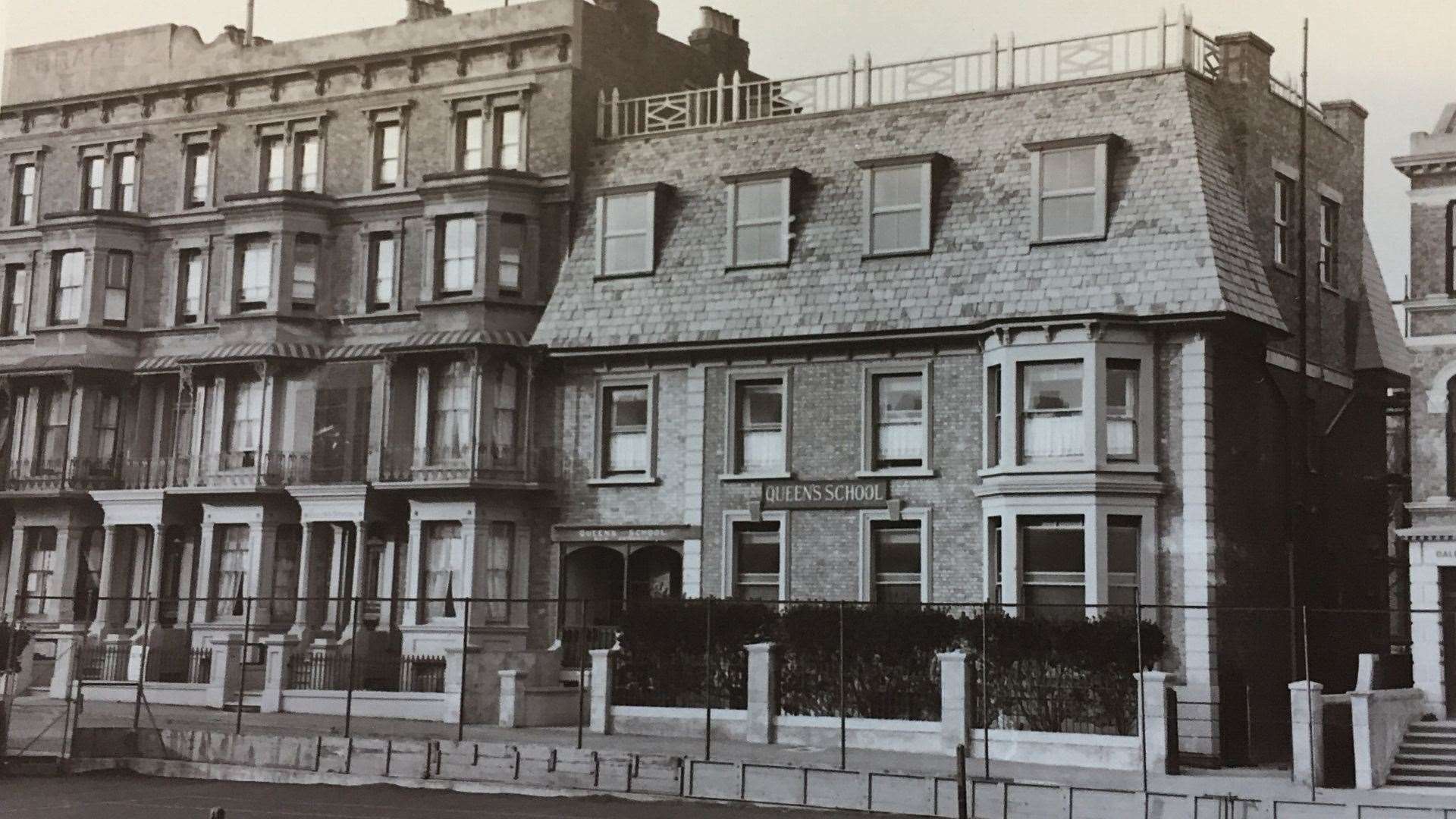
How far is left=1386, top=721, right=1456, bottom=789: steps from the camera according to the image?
2570cm

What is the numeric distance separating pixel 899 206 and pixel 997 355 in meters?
4.37

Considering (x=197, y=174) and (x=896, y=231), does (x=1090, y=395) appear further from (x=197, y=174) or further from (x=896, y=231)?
(x=197, y=174)

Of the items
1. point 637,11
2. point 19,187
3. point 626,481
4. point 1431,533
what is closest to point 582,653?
point 626,481

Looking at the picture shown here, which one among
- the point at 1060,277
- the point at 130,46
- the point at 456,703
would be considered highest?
the point at 130,46

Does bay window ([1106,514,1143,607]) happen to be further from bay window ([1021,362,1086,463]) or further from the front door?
the front door

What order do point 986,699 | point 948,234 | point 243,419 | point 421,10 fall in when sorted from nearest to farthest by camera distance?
point 986,699 → point 948,234 → point 243,419 → point 421,10

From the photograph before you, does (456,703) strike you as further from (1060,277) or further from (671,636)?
(1060,277)

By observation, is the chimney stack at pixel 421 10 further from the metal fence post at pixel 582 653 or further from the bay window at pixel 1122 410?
the bay window at pixel 1122 410

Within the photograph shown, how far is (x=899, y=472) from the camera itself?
3262 cm

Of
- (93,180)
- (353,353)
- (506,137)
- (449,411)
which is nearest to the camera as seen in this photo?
(449,411)

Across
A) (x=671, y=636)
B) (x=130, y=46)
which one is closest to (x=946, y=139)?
(x=671, y=636)

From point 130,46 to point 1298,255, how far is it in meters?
29.7

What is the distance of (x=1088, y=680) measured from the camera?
2719 centimetres

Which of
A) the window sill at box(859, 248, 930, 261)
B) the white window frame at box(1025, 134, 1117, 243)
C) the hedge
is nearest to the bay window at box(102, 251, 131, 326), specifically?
the hedge
